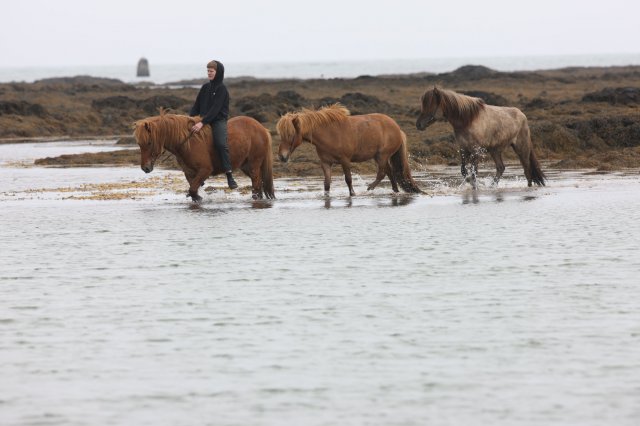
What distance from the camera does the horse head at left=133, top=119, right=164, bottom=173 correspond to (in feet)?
50.4

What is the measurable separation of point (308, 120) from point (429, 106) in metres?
2.32

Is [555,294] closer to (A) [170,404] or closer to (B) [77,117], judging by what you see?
(A) [170,404]

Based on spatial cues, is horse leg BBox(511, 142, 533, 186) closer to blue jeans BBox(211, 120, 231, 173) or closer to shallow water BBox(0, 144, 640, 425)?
shallow water BBox(0, 144, 640, 425)

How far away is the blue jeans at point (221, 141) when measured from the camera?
51.2 feet

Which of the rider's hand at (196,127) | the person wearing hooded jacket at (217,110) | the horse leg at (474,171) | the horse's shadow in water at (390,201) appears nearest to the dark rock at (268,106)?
the horse leg at (474,171)

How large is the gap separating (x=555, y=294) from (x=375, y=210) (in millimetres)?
6616

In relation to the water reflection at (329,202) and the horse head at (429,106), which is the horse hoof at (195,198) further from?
the horse head at (429,106)

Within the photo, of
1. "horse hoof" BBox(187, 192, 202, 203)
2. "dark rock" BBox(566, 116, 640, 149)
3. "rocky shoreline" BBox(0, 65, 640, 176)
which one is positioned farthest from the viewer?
"dark rock" BBox(566, 116, 640, 149)

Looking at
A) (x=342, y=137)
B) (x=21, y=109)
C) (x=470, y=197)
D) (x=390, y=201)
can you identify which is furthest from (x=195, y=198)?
(x=21, y=109)

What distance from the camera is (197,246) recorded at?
11.6m

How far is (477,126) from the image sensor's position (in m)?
17.6

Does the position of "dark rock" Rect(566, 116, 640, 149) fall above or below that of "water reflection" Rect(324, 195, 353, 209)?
above

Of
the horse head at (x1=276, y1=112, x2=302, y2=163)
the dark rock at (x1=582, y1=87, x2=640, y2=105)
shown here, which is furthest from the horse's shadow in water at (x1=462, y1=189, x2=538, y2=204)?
the dark rock at (x1=582, y1=87, x2=640, y2=105)

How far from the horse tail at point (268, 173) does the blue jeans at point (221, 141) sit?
0.89 m
